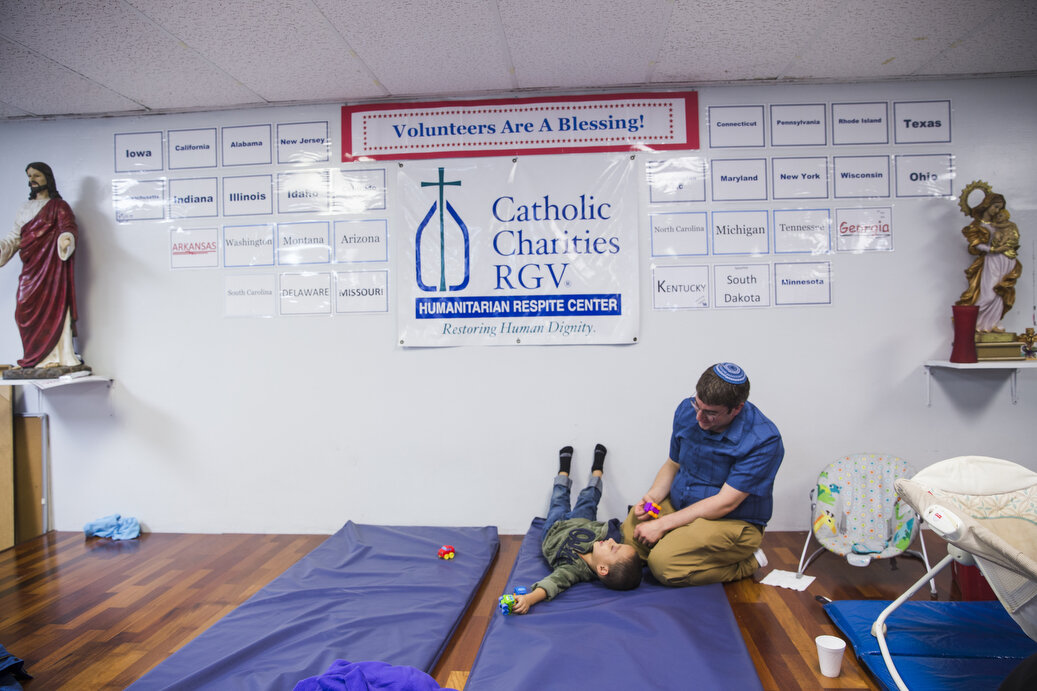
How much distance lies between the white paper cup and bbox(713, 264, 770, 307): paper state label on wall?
1.95 m

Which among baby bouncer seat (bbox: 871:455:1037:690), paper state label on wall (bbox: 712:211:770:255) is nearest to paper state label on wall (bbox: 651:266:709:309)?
paper state label on wall (bbox: 712:211:770:255)

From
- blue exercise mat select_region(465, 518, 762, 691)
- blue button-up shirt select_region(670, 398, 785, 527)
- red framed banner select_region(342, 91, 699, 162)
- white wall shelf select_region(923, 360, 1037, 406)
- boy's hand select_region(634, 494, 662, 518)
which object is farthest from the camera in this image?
red framed banner select_region(342, 91, 699, 162)

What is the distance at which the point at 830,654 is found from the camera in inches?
82.7

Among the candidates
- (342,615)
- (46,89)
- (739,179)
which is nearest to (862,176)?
(739,179)

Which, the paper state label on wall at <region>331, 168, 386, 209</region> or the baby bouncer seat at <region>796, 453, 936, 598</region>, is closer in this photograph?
the baby bouncer seat at <region>796, 453, 936, 598</region>

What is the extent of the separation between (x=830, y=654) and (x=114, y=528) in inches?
156

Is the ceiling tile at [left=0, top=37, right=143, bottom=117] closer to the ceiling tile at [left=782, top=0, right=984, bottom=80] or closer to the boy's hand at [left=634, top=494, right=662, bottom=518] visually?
the boy's hand at [left=634, top=494, right=662, bottom=518]

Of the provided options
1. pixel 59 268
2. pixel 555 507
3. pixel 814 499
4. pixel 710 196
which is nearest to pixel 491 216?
pixel 710 196

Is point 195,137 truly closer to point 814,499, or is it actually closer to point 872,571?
point 814,499

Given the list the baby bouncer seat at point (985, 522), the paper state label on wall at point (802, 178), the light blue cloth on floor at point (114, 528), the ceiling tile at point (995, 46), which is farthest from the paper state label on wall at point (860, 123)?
the light blue cloth on floor at point (114, 528)

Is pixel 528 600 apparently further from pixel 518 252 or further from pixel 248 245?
pixel 248 245

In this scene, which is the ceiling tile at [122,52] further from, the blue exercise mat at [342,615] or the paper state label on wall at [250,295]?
the blue exercise mat at [342,615]

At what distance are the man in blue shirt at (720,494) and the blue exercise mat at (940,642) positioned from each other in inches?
18.2

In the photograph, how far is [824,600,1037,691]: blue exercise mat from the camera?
203 cm
